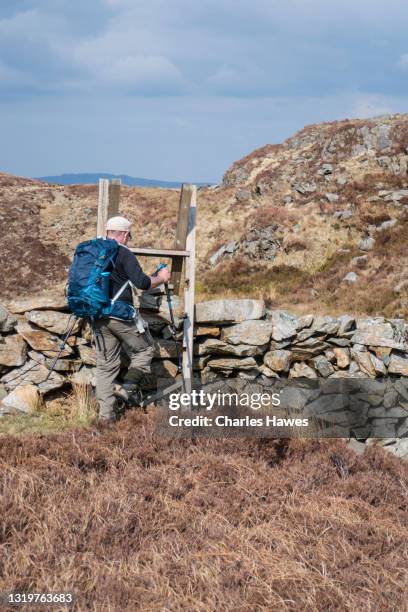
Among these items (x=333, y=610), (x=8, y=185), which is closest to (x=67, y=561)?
(x=333, y=610)

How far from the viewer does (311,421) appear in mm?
7285

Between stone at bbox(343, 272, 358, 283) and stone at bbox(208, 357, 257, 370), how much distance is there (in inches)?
498

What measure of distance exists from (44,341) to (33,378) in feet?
1.67

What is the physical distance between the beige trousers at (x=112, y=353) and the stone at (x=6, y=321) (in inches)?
68.0

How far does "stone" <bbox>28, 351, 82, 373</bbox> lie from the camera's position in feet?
23.3

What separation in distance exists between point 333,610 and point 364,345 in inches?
205

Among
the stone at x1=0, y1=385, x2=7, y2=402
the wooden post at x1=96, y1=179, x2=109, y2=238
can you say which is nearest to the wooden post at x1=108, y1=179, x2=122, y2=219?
the wooden post at x1=96, y1=179, x2=109, y2=238

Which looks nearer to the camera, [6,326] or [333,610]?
[333,610]

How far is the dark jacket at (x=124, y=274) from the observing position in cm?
601

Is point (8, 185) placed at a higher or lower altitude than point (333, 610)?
higher

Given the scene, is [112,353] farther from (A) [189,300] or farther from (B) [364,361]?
(B) [364,361]

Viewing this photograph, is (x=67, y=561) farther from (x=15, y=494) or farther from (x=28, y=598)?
(x=15, y=494)

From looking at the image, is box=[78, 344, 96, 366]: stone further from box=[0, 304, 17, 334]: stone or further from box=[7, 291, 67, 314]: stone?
box=[0, 304, 17, 334]: stone

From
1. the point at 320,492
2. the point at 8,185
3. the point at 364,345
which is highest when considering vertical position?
the point at 8,185
